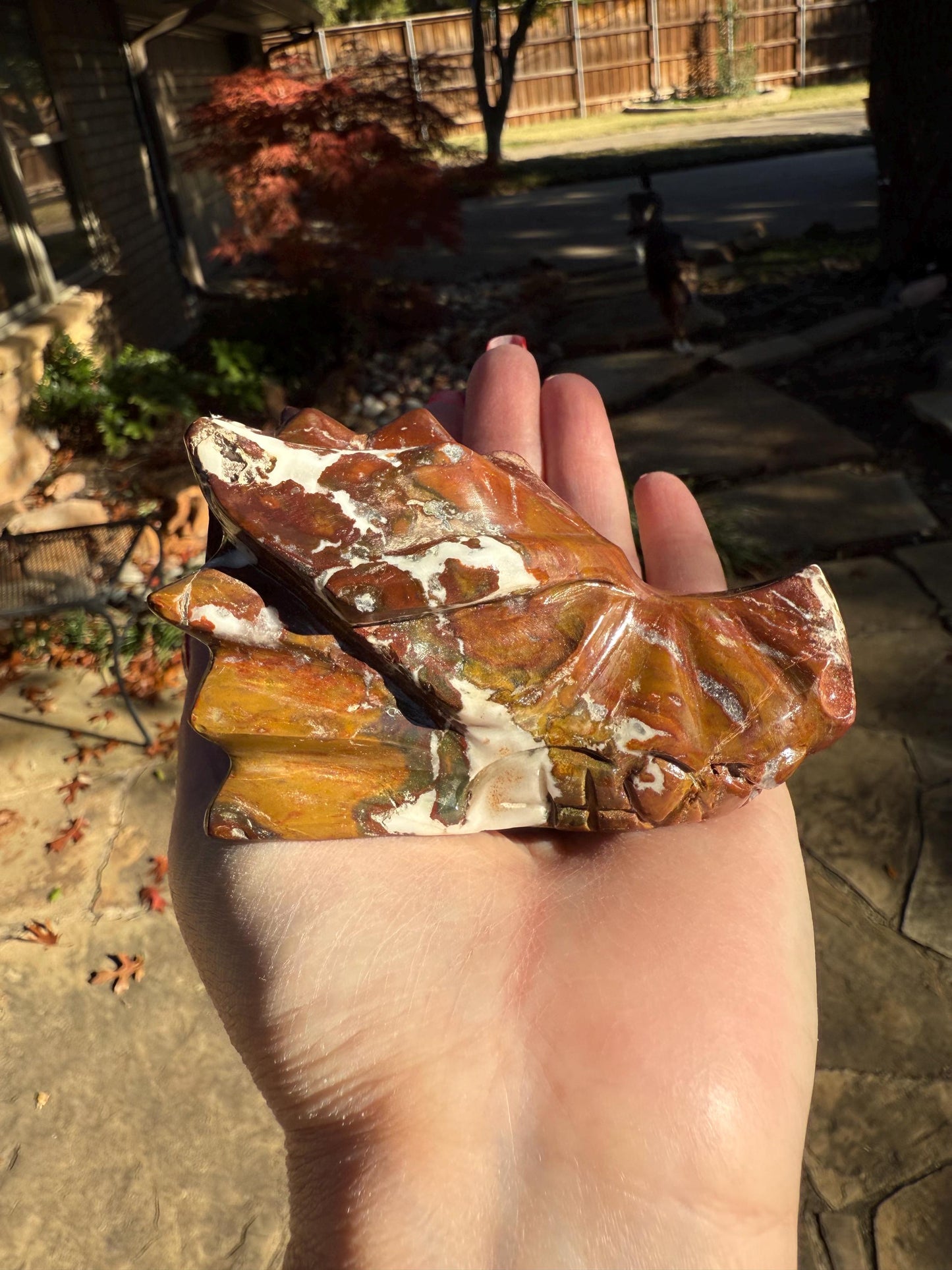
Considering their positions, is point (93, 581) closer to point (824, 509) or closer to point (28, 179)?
point (824, 509)

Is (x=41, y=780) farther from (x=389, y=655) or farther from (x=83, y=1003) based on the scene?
(x=389, y=655)

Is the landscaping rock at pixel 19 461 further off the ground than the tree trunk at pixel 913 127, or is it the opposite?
the tree trunk at pixel 913 127

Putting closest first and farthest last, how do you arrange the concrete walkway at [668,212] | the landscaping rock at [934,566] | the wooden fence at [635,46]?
the landscaping rock at [934,566] < the concrete walkway at [668,212] < the wooden fence at [635,46]

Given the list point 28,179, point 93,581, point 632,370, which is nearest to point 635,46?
point 632,370

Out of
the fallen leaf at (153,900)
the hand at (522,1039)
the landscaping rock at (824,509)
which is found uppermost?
the hand at (522,1039)

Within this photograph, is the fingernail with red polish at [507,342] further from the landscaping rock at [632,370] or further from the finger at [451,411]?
the landscaping rock at [632,370]

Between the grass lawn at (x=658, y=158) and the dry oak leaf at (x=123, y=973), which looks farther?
the grass lawn at (x=658, y=158)

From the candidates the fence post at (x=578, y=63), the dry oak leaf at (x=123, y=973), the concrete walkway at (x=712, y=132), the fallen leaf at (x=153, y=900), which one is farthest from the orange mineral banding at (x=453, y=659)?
the fence post at (x=578, y=63)
